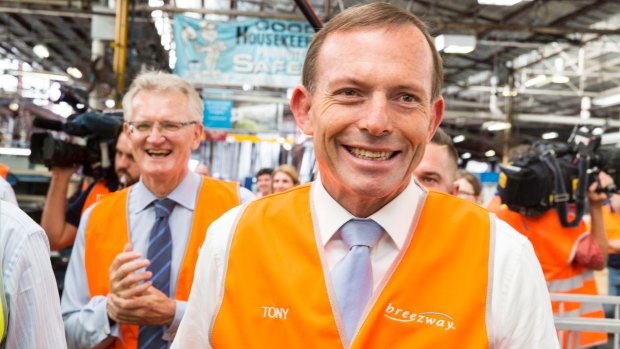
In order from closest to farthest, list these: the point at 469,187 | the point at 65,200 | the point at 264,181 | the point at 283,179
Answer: the point at 65,200, the point at 469,187, the point at 283,179, the point at 264,181

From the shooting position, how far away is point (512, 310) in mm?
1176

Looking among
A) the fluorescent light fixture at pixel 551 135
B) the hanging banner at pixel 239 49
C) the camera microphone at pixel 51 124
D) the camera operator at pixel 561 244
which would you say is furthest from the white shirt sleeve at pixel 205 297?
the fluorescent light fixture at pixel 551 135

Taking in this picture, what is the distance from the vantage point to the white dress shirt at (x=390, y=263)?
1167 mm

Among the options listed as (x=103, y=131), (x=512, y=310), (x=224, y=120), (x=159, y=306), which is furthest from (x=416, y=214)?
(x=224, y=120)

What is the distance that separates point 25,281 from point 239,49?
25.1 ft

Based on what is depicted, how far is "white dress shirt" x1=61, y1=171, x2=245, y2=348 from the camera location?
2.00 m

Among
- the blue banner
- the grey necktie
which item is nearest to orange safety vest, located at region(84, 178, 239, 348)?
the grey necktie

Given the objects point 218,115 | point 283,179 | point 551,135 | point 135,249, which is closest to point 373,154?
point 135,249

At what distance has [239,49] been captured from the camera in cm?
858

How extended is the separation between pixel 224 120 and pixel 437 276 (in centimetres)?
1179

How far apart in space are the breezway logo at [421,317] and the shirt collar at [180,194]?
1.18m

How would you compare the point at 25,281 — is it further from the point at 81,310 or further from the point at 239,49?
the point at 239,49

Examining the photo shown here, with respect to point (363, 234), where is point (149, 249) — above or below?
below

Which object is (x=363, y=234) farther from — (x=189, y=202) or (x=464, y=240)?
(x=189, y=202)
